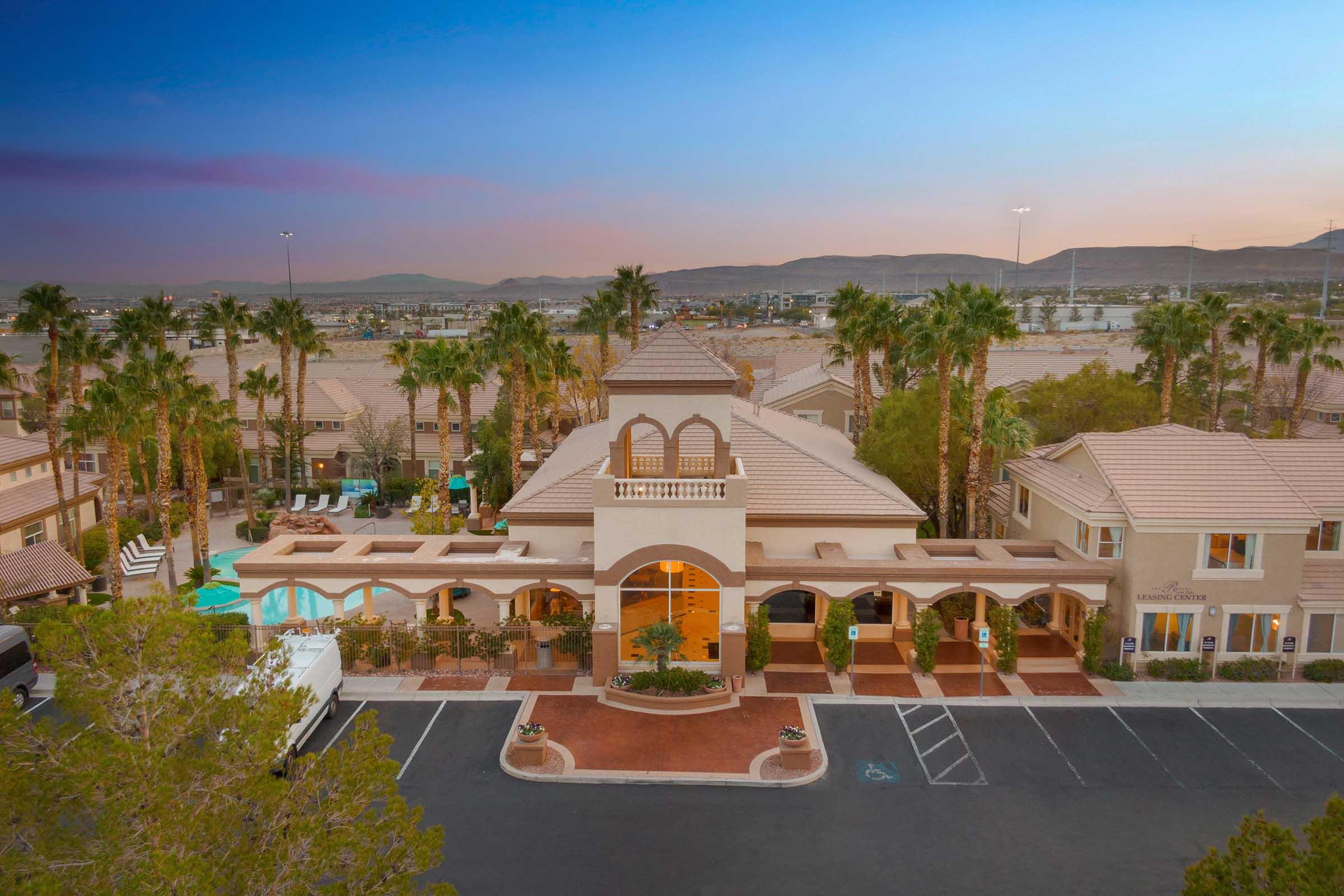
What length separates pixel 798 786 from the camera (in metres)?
18.9

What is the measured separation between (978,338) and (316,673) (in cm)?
2255

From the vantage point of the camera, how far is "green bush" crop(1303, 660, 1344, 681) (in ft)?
78.0

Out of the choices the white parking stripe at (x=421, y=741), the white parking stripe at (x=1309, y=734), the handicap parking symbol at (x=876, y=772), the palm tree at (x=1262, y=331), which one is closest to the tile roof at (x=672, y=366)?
the white parking stripe at (x=421, y=741)

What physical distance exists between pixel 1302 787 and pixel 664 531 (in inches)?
613

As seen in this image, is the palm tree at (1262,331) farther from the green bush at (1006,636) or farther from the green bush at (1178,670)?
the green bush at (1006,636)

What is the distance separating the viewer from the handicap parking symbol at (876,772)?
1905 centimetres

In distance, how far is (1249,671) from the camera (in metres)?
23.9

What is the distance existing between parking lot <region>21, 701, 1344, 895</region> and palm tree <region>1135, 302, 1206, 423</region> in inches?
715

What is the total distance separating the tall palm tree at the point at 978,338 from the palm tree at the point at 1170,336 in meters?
11.0

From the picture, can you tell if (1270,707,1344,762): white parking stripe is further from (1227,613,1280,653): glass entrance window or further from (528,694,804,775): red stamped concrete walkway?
(528,694,804,775): red stamped concrete walkway

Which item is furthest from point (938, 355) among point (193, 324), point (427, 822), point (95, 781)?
point (193, 324)

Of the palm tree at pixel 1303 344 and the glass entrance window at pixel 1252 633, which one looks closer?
the glass entrance window at pixel 1252 633

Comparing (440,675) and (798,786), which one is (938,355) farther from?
(440,675)

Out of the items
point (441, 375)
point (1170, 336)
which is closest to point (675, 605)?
point (441, 375)
